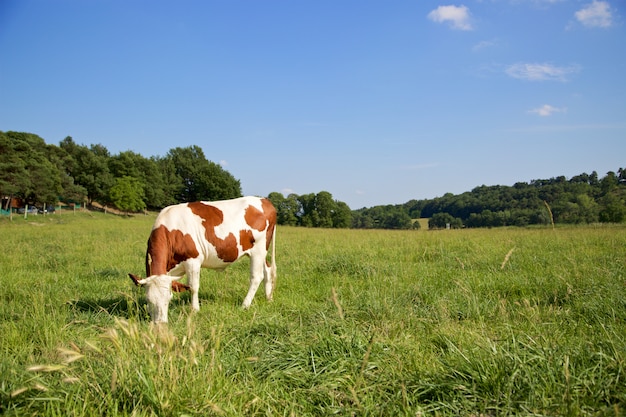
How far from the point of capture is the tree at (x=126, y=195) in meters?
53.0

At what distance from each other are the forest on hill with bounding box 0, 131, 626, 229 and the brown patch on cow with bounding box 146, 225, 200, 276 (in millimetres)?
29926

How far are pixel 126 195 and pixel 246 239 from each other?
178 feet

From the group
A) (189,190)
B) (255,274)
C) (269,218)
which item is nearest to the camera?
(255,274)

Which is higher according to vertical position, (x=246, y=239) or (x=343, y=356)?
Result: (x=246, y=239)

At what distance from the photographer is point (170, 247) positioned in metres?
5.86

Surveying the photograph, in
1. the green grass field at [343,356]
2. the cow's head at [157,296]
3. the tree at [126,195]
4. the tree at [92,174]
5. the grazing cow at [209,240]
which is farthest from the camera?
the tree at [92,174]

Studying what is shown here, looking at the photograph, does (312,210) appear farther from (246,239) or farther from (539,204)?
(246,239)

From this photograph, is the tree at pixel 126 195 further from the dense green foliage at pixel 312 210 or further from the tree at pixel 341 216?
the tree at pixel 341 216

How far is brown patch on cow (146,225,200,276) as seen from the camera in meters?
5.63

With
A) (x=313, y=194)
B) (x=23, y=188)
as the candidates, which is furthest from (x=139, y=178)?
(x=313, y=194)

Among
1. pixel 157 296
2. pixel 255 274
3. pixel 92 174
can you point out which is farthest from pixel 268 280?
pixel 92 174

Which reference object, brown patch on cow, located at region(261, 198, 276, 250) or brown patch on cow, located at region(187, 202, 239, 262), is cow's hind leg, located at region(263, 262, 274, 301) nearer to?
brown patch on cow, located at region(261, 198, 276, 250)

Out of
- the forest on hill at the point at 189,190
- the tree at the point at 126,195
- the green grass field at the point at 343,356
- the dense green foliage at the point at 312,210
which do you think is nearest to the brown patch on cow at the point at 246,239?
the green grass field at the point at 343,356

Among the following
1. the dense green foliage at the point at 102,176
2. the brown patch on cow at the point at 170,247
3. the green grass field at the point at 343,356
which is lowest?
the green grass field at the point at 343,356
